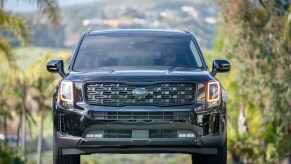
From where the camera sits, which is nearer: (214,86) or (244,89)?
(214,86)

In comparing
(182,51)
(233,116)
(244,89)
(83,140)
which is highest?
(182,51)

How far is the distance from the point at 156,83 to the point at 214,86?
73cm

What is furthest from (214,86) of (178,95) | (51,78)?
(51,78)

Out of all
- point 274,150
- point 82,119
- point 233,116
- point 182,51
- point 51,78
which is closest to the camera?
point 82,119

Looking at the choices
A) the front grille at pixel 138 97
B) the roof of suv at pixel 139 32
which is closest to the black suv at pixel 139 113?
the front grille at pixel 138 97

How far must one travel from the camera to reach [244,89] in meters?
42.5

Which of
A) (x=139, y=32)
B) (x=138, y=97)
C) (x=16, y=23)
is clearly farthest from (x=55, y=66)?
(x=16, y=23)

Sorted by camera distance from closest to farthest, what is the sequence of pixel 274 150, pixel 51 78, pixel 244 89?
pixel 244 89, pixel 274 150, pixel 51 78

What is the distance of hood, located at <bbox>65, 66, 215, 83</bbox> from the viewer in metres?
10.8

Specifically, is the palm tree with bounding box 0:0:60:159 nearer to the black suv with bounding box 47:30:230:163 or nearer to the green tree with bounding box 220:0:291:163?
the green tree with bounding box 220:0:291:163

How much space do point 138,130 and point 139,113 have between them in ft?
0.62

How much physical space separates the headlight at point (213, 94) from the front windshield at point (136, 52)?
2.74 feet

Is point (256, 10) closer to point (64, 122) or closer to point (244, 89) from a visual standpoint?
point (244, 89)

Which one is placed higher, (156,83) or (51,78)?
(156,83)
